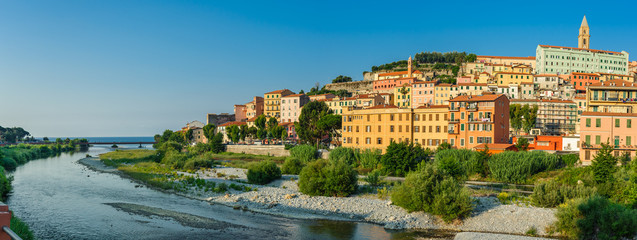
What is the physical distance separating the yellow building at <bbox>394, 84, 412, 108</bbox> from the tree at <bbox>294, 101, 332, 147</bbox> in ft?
90.9

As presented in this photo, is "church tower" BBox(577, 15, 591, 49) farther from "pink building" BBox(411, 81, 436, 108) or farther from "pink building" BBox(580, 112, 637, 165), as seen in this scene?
"pink building" BBox(580, 112, 637, 165)

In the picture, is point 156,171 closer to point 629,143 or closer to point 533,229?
point 533,229

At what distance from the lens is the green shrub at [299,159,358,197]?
3328cm

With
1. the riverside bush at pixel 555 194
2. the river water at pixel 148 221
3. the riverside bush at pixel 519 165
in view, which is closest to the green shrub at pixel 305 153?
the river water at pixel 148 221

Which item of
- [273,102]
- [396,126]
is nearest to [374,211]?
[396,126]

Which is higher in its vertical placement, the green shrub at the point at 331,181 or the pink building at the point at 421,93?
the pink building at the point at 421,93

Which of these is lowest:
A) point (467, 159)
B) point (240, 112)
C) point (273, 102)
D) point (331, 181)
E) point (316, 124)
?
point (331, 181)

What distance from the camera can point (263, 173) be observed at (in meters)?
42.6

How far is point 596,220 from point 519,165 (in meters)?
21.3

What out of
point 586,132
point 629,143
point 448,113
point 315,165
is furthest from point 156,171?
point 629,143

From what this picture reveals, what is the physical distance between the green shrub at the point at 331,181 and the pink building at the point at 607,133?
2512 cm

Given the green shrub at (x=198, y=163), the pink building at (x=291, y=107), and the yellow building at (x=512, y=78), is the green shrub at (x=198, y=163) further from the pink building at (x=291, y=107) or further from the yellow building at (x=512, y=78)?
the yellow building at (x=512, y=78)

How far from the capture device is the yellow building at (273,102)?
108875 millimetres

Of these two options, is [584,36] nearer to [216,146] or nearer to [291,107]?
[291,107]
